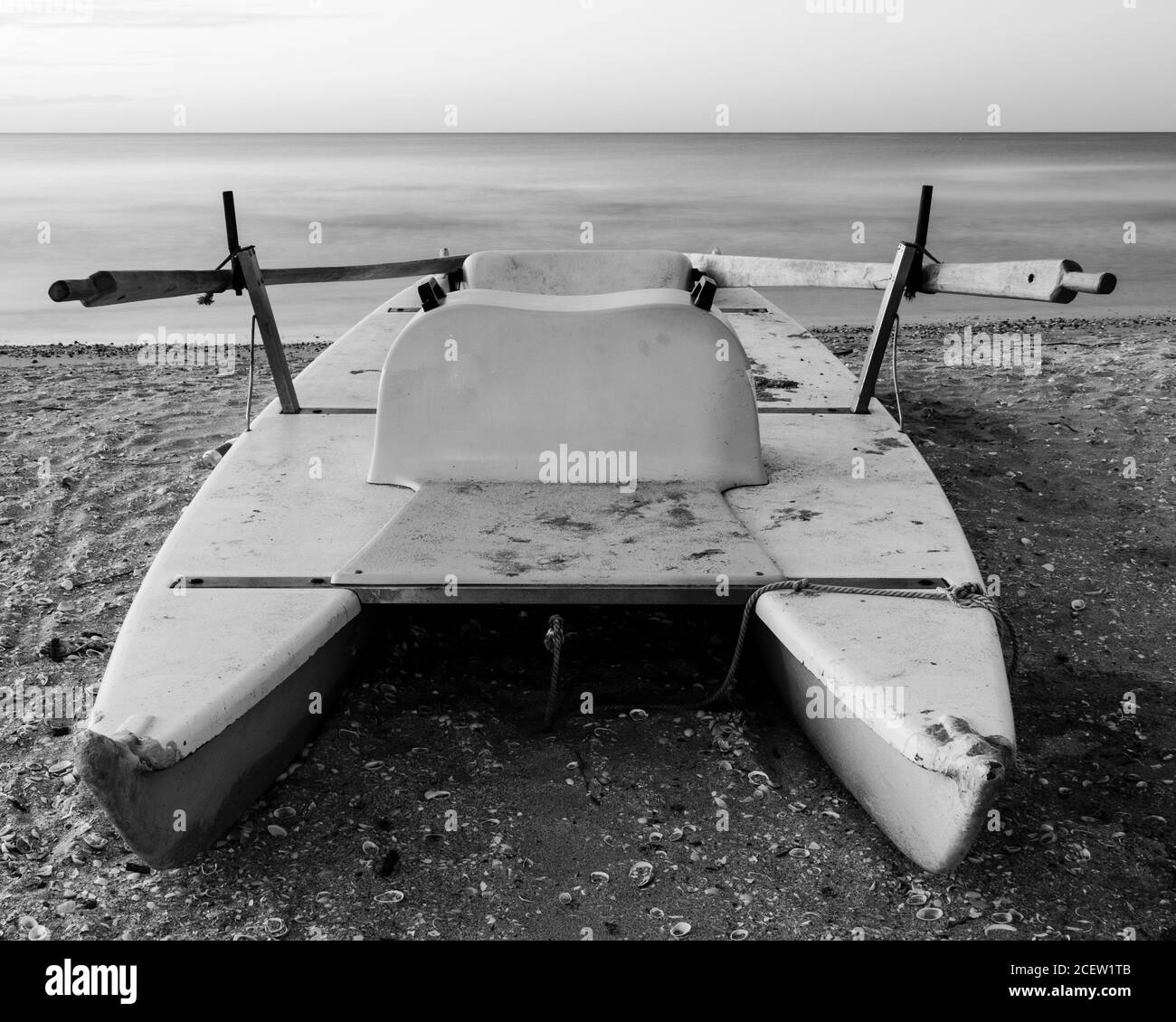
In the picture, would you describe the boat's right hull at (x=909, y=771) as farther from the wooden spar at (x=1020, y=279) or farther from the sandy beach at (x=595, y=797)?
the wooden spar at (x=1020, y=279)

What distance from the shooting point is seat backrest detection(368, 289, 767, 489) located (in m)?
3.35

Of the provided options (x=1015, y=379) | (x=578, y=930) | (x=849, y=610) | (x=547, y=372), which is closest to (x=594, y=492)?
(x=547, y=372)

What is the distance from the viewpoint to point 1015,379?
22.0 feet

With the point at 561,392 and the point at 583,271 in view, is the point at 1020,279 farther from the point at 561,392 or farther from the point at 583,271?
the point at 583,271

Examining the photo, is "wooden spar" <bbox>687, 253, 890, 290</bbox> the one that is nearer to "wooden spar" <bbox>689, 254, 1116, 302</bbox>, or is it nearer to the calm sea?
"wooden spar" <bbox>689, 254, 1116, 302</bbox>

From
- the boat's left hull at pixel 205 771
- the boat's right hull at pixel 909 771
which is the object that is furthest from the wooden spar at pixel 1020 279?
the boat's left hull at pixel 205 771

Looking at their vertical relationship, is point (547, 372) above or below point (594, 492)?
above

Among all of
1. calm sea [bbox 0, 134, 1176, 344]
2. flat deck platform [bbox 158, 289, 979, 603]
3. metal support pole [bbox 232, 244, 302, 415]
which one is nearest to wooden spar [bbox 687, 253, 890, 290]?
flat deck platform [bbox 158, 289, 979, 603]

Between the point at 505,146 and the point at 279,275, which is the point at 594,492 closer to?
the point at 279,275

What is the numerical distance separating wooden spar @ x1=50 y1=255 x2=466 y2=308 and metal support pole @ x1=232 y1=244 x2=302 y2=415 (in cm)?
8

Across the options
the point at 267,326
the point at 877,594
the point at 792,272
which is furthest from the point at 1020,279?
the point at 267,326

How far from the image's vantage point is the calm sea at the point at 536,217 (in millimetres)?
11625

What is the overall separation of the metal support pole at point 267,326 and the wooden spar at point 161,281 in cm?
8

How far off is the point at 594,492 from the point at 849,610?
925mm
